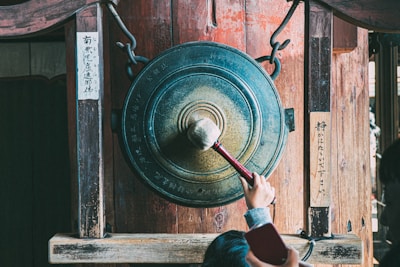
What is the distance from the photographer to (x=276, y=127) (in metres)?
2.57

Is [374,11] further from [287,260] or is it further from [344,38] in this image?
[287,260]

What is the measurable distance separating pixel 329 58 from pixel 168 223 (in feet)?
3.70

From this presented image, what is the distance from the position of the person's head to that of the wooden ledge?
2.43ft

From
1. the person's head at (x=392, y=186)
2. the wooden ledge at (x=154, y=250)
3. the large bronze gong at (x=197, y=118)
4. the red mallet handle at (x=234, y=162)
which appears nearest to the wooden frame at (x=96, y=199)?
the wooden ledge at (x=154, y=250)

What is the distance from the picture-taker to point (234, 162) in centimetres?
235

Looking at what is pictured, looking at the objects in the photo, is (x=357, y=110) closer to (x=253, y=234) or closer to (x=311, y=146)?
(x=311, y=146)

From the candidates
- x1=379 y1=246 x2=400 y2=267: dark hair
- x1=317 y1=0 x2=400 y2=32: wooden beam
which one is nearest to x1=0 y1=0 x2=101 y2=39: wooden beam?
x1=317 y1=0 x2=400 y2=32: wooden beam

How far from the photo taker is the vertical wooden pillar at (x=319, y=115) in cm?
241

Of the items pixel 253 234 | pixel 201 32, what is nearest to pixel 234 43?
pixel 201 32

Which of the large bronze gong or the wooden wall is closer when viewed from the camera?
the large bronze gong

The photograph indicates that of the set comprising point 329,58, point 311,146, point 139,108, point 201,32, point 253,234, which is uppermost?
point 201,32

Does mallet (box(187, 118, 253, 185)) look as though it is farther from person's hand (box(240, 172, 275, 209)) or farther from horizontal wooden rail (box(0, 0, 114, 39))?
horizontal wooden rail (box(0, 0, 114, 39))

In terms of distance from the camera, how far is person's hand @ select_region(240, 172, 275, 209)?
2.16 metres

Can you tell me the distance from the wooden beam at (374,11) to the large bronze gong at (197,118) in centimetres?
43
